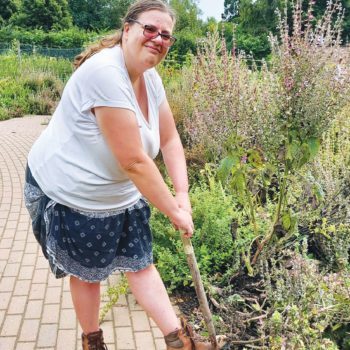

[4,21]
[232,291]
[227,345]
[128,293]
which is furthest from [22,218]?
[4,21]

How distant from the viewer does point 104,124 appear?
1.80 meters

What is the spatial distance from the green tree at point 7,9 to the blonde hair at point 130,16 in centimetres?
4687

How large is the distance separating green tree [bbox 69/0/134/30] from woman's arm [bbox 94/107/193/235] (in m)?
56.3

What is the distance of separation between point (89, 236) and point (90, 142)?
0.42m

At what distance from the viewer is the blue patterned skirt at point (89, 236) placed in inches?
81.8

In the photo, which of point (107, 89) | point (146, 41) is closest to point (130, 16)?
point (146, 41)

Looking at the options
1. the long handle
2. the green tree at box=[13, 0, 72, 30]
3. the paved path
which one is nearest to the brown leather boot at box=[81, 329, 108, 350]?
the paved path

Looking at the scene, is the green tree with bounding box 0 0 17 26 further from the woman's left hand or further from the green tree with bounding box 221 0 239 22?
the woman's left hand

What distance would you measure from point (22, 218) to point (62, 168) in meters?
2.95

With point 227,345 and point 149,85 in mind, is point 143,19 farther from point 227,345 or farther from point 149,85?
point 227,345

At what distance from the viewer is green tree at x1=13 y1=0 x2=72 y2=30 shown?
4241 centimetres

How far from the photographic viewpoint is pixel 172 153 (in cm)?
235

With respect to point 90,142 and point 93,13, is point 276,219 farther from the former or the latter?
point 93,13

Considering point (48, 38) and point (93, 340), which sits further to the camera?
point (48, 38)
